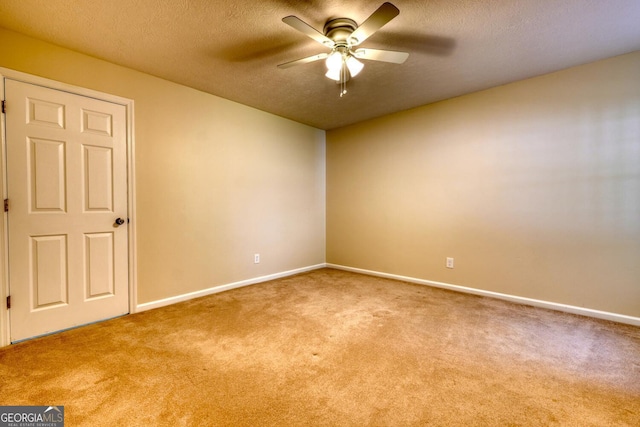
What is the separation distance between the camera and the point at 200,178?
328 cm

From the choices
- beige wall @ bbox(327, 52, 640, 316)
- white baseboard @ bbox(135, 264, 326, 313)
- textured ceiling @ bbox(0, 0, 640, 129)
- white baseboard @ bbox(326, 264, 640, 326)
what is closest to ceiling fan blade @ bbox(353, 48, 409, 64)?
textured ceiling @ bbox(0, 0, 640, 129)

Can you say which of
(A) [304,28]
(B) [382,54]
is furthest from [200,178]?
(B) [382,54]

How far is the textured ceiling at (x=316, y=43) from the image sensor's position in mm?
1904

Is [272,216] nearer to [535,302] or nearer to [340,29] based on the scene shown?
[340,29]

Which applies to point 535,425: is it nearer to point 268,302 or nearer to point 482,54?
point 268,302

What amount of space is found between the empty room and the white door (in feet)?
0.05

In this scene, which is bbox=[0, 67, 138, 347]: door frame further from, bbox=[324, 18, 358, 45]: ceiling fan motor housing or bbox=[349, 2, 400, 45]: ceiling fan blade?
bbox=[349, 2, 400, 45]: ceiling fan blade

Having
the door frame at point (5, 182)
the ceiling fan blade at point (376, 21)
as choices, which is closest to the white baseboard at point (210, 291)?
the door frame at point (5, 182)

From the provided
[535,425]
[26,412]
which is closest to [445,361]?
[535,425]

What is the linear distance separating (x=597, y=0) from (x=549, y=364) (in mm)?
2474

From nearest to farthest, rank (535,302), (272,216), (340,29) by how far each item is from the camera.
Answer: (340,29) → (535,302) → (272,216)

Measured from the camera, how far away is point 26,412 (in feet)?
4.65

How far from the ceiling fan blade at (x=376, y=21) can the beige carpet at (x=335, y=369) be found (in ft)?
7.20

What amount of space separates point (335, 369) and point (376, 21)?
2251mm
